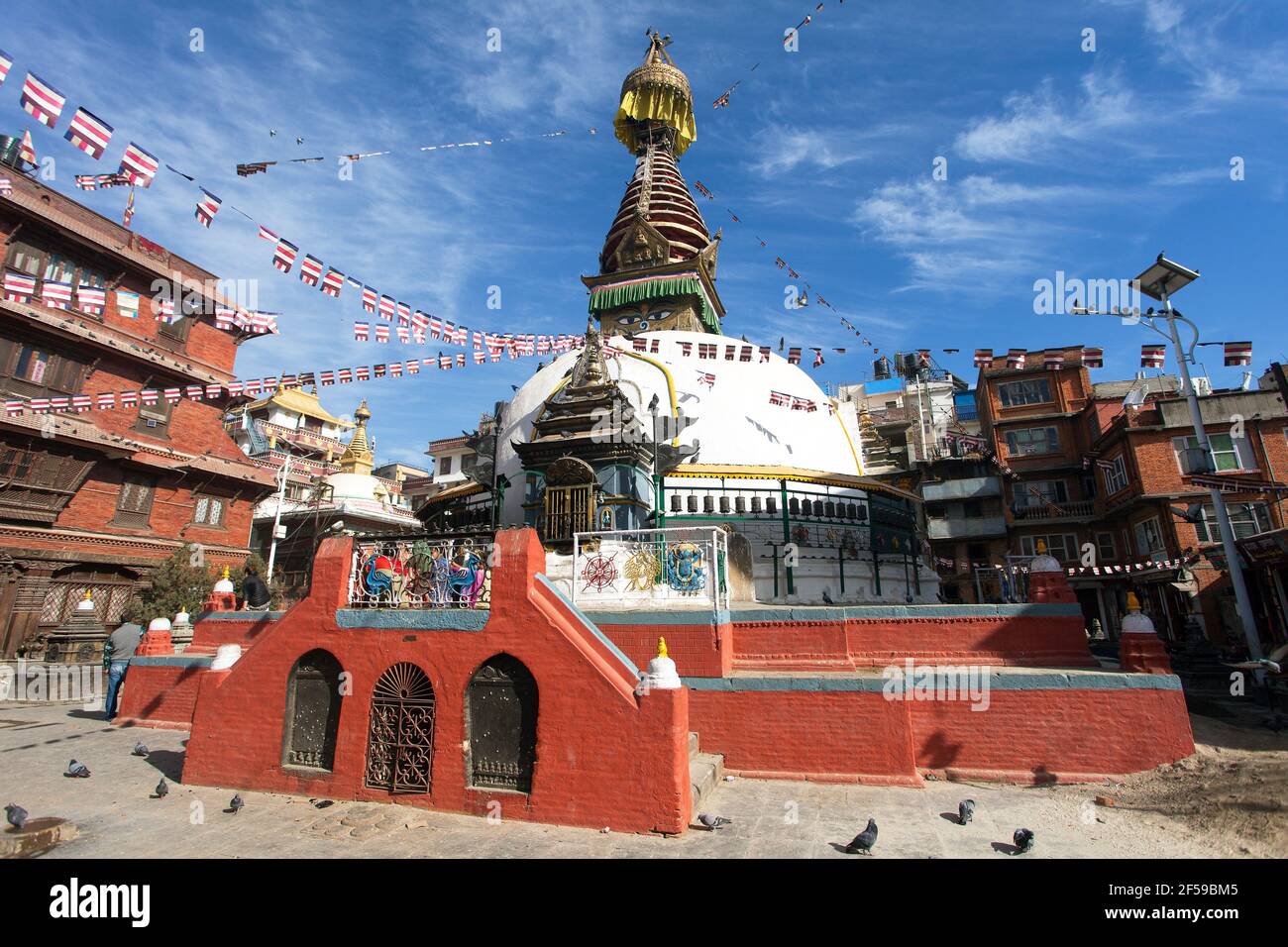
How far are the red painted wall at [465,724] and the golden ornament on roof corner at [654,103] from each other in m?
33.4

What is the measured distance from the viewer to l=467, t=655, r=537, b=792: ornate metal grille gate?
24.1ft

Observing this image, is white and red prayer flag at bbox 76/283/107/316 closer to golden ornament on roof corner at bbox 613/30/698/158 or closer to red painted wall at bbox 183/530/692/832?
red painted wall at bbox 183/530/692/832

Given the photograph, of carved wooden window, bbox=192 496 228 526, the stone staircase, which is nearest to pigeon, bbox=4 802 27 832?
the stone staircase

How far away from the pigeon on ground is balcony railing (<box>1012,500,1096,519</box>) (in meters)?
29.3

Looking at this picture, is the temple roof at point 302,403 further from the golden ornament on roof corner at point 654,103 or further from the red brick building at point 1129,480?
the red brick building at point 1129,480

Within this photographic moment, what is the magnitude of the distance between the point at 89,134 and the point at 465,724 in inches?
421

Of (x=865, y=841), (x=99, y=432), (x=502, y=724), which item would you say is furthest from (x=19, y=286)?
(x=865, y=841)

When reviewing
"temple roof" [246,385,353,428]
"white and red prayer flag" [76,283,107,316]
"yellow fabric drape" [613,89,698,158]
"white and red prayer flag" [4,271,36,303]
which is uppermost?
"yellow fabric drape" [613,89,698,158]

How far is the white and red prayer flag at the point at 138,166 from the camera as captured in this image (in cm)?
1025

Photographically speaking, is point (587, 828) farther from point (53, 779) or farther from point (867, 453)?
point (867, 453)

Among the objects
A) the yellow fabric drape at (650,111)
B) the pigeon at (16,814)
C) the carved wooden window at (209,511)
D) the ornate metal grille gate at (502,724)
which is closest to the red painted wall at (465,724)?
the ornate metal grille gate at (502,724)

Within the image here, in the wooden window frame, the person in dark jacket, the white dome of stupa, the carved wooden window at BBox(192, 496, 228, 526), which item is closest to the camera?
the person in dark jacket
